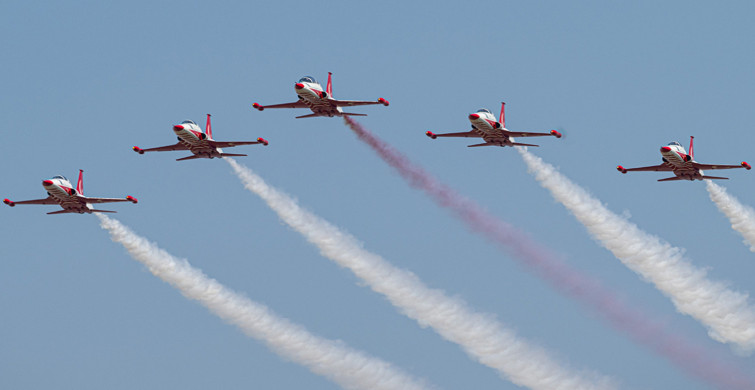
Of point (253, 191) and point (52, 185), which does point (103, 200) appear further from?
point (253, 191)

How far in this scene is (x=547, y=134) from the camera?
134000 mm

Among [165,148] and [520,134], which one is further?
[165,148]

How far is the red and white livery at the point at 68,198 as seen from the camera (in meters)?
134

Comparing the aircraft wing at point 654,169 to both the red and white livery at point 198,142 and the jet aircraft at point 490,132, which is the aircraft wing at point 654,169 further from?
the red and white livery at point 198,142

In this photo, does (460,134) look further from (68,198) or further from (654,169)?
(68,198)

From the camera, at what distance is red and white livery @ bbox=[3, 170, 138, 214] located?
5295 inches

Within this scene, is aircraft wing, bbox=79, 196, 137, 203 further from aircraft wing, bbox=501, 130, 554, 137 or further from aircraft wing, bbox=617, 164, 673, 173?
aircraft wing, bbox=617, 164, 673, 173

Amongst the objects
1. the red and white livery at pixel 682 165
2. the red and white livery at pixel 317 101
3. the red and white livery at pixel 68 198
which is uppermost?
the red and white livery at pixel 682 165

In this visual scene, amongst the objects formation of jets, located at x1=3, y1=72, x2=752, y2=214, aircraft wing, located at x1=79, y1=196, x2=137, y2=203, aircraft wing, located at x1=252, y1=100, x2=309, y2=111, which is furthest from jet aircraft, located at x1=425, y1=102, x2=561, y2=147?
aircraft wing, located at x1=79, y1=196, x2=137, y2=203

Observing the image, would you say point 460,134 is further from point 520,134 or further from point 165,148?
point 165,148

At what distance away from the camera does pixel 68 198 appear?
13538 cm

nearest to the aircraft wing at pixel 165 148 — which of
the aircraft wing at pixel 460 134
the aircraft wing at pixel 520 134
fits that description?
the aircraft wing at pixel 460 134

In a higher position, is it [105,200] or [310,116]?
[310,116]

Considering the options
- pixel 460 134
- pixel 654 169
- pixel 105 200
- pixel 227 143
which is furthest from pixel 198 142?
pixel 654 169
